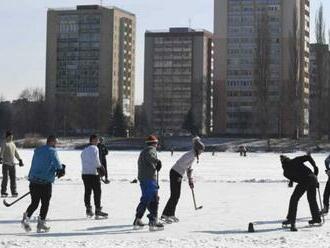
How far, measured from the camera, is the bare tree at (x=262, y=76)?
3314 inches

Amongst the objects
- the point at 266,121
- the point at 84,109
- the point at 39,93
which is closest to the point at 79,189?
the point at 266,121

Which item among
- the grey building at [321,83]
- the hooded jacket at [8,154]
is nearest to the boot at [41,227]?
the hooded jacket at [8,154]

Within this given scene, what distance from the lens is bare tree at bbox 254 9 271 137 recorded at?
84188 millimetres

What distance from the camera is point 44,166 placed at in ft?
36.8


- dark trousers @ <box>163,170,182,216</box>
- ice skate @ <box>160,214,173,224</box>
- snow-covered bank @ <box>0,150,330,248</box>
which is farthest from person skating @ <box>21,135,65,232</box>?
dark trousers @ <box>163,170,182,216</box>

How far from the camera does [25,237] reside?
33.9 ft

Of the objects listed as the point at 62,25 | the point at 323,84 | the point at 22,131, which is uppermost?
the point at 62,25

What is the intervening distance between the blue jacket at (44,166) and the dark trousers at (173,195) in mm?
2346

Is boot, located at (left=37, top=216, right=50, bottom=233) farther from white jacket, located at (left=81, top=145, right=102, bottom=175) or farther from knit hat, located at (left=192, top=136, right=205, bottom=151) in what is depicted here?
knit hat, located at (left=192, top=136, right=205, bottom=151)

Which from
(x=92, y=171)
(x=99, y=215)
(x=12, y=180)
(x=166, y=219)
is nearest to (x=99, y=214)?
(x=99, y=215)

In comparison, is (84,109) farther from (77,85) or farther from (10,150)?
(10,150)

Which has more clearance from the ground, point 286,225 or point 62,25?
point 62,25

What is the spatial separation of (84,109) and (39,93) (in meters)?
21.9

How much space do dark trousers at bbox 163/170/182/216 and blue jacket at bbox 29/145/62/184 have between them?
2346 millimetres
